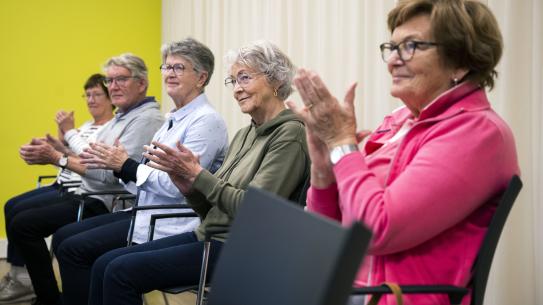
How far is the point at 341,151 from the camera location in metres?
1.48

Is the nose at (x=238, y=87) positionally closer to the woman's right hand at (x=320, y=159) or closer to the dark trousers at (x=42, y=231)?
the woman's right hand at (x=320, y=159)

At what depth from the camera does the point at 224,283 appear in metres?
1.17

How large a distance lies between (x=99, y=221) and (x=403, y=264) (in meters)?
2.08

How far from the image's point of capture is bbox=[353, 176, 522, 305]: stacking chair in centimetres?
137

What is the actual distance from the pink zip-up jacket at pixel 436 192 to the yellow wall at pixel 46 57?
4460 mm

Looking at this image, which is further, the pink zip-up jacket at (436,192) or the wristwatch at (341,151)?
the wristwatch at (341,151)

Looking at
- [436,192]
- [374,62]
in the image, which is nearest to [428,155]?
[436,192]

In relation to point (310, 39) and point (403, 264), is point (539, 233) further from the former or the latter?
point (310, 39)

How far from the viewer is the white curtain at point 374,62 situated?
2.07 meters

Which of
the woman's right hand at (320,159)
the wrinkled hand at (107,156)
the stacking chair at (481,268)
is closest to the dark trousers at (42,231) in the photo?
the wrinkled hand at (107,156)

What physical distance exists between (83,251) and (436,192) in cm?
200

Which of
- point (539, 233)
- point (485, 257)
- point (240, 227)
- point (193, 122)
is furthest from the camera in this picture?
point (193, 122)

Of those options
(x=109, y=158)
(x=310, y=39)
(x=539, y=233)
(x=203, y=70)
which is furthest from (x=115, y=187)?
(x=539, y=233)

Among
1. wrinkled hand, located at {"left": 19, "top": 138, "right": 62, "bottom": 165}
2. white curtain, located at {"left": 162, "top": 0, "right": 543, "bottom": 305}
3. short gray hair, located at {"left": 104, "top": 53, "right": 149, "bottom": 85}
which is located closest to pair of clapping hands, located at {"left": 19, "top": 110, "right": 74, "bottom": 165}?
wrinkled hand, located at {"left": 19, "top": 138, "right": 62, "bottom": 165}
